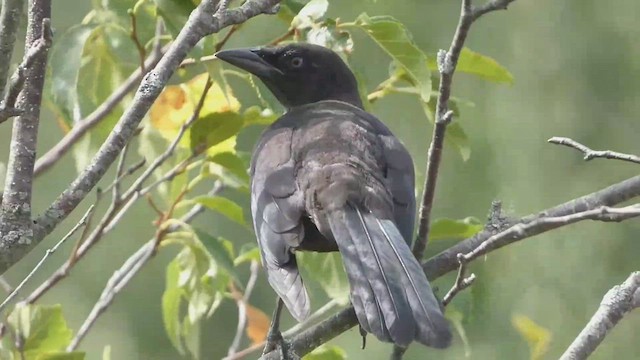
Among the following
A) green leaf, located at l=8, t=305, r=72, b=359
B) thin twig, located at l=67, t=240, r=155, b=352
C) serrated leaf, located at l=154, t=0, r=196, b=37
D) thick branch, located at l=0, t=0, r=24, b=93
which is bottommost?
thin twig, located at l=67, t=240, r=155, b=352

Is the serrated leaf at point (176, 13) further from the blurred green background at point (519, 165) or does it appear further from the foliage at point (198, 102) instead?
the blurred green background at point (519, 165)

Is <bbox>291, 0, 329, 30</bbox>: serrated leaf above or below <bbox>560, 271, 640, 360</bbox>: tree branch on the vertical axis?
above

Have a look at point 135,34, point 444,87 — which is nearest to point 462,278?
point 444,87

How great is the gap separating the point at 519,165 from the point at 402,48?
2.60 m

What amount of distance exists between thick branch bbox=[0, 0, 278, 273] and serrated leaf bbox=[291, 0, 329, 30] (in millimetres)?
440

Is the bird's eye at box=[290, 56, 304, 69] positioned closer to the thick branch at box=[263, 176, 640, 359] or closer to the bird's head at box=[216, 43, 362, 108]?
the bird's head at box=[216, 43, 362, 108]

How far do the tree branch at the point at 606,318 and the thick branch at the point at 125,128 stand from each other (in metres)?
0.89

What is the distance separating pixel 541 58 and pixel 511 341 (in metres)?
1.33

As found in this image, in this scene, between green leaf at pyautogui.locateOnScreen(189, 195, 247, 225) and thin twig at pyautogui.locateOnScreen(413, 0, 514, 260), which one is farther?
green leaf at pyautogui.locateOnScreen(189, 195, 247, 225)

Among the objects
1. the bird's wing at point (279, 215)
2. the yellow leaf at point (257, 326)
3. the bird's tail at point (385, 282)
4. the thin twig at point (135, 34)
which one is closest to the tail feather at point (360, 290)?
the bird's tail at point (385, 282)

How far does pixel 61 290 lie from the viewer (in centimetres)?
532

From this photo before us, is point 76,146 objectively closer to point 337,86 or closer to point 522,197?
point 337,86

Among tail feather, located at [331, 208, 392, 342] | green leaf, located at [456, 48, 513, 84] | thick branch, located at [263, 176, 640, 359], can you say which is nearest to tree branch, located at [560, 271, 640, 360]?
thick branch, located at [263, 176, 640, 359]

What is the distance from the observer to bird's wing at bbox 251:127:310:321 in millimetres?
2420
